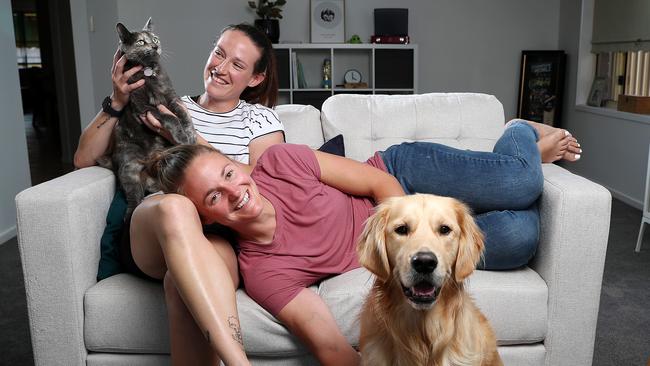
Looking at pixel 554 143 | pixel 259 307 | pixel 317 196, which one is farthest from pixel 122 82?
pixel 554 143

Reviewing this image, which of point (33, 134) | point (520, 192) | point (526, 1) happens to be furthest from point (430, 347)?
point (33, 134)

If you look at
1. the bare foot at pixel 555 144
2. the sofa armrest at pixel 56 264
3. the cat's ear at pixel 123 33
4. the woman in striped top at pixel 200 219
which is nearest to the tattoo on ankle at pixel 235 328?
the woman in striped top at pixel 200 219

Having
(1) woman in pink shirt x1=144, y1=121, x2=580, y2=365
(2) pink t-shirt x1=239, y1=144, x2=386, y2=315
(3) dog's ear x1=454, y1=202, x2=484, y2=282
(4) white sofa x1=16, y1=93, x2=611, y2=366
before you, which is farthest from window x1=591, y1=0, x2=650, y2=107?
(3) dog's ear x1=454, y1=202, x2=484, y2=282

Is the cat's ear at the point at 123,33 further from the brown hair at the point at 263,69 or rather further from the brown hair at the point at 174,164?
the brown hair at the point at 174,164

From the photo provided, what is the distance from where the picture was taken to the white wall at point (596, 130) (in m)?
4.49

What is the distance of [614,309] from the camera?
266cm

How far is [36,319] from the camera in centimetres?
175

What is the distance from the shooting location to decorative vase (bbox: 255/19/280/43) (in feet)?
18.4

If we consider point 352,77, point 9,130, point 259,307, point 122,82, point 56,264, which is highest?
point 122,82

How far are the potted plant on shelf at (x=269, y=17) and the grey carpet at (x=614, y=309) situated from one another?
9.52ft

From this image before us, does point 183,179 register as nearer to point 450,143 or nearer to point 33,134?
point 450,143

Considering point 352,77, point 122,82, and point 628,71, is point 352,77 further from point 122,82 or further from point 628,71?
point 122,82

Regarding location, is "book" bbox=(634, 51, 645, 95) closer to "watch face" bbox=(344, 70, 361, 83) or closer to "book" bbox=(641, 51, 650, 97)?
"book" bbox=(641, 51, 650, 97)

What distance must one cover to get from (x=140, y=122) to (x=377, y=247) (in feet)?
3.21
